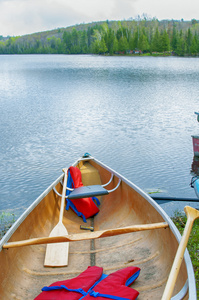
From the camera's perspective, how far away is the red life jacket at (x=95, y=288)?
10.4 ft

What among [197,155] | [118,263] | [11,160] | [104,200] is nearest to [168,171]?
[197,155]

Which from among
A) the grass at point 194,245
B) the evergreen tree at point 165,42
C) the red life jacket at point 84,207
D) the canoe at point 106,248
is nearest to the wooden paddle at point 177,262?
the canoe at point 106,248

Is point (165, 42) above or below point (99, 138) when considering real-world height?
above

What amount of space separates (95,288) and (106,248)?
4.58 ft

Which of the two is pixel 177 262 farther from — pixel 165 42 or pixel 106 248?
pixel 165 42

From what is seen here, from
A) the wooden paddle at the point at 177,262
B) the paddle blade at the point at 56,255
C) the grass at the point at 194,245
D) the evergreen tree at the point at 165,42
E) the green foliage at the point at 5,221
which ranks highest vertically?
the evergreen tree at the point at 165,42

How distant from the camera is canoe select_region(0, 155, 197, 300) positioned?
12.0ft

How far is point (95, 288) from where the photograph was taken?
10.7 feet

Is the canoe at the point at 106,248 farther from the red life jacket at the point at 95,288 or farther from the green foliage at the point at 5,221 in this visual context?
the green foliage at the point at 5,221

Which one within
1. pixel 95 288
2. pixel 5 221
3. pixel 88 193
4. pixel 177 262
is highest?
pixel 177 262

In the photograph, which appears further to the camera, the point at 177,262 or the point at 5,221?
the point at 5,221

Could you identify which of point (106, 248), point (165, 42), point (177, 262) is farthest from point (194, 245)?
point (165, 42)

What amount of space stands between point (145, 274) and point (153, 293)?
14.9 inches

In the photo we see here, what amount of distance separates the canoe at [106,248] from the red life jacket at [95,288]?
246 mm
